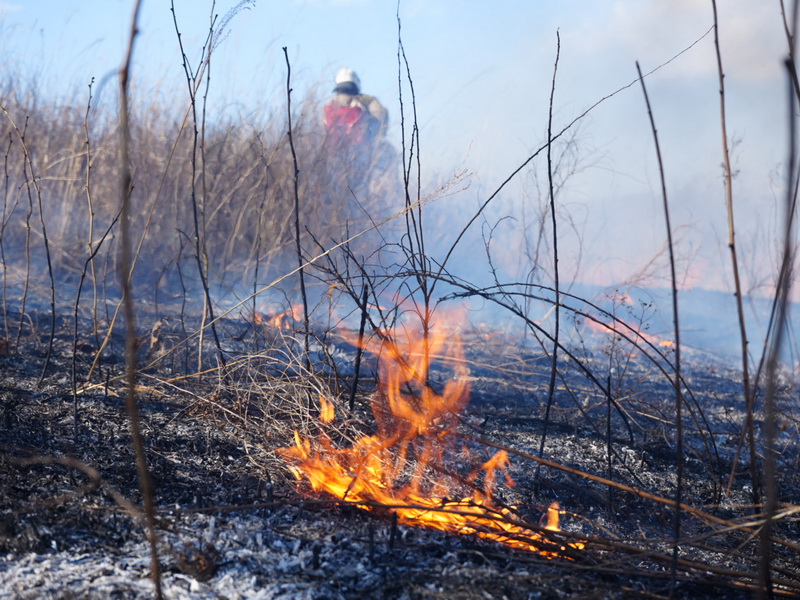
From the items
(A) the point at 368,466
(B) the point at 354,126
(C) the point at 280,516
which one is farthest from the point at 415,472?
(B) the point at 354,126

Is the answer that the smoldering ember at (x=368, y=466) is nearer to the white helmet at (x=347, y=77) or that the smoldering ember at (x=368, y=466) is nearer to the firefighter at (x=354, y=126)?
the firefighter at (x=354, y=126)

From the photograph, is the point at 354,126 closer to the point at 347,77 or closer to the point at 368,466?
the point at 347,77

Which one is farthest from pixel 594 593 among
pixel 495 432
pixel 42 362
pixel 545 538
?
pixel 42 362

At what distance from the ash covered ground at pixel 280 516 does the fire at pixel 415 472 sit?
58 mm

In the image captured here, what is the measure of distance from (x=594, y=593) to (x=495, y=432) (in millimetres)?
1718

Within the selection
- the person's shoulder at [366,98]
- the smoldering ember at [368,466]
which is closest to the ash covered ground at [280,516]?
the smoldering ember at [368,466]

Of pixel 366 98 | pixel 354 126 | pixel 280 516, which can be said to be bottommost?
pixel 280 516

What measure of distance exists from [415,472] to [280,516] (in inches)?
28.3

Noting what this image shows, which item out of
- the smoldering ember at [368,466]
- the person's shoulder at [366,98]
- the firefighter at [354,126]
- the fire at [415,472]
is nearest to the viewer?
the smoldering ember at [368,466]

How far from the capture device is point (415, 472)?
2.38 m

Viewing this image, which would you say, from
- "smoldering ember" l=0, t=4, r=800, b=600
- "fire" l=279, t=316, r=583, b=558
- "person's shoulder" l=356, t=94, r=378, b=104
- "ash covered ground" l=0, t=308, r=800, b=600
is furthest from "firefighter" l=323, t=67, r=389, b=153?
"fire" l=279, t=316, r=583, b=558

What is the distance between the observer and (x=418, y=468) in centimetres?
241

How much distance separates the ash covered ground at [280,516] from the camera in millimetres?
1428

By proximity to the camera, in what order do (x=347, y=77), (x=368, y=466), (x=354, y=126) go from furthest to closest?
1. (x=347, y=77)
2. (x=354, y=126)
3. (x=368, y=466)
